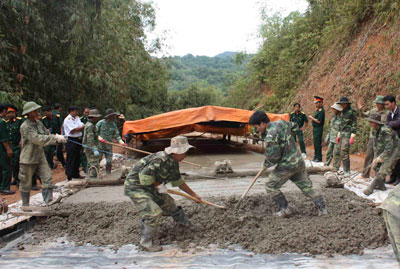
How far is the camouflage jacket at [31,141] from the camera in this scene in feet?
15.1

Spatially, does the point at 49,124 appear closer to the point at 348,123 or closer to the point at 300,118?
the point at 300,118

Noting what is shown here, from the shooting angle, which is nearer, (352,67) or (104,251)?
(104,251)

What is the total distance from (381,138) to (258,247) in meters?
2.93

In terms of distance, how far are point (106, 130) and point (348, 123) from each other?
4940mm

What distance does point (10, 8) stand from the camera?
8219 millimetres

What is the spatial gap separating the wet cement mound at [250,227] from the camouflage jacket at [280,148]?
685 millimetres

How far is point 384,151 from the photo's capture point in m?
4.84

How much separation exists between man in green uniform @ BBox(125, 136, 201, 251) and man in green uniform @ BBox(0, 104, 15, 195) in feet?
11.2

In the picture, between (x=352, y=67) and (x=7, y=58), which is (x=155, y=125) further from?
(x=352, y=67)

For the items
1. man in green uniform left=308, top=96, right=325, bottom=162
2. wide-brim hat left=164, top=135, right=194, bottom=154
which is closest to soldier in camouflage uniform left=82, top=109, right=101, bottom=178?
wide-brim hat left=164, top=135, right=194, bottom=154

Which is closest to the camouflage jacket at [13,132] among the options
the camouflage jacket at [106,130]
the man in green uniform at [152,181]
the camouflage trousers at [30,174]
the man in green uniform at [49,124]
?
the man in green uniform at [49,124]

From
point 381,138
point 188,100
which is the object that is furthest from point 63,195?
point 188,100

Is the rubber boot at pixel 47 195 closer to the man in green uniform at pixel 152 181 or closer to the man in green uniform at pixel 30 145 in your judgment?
the man in green uniform at pixel 30 145

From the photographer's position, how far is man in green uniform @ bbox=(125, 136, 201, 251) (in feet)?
11.0
